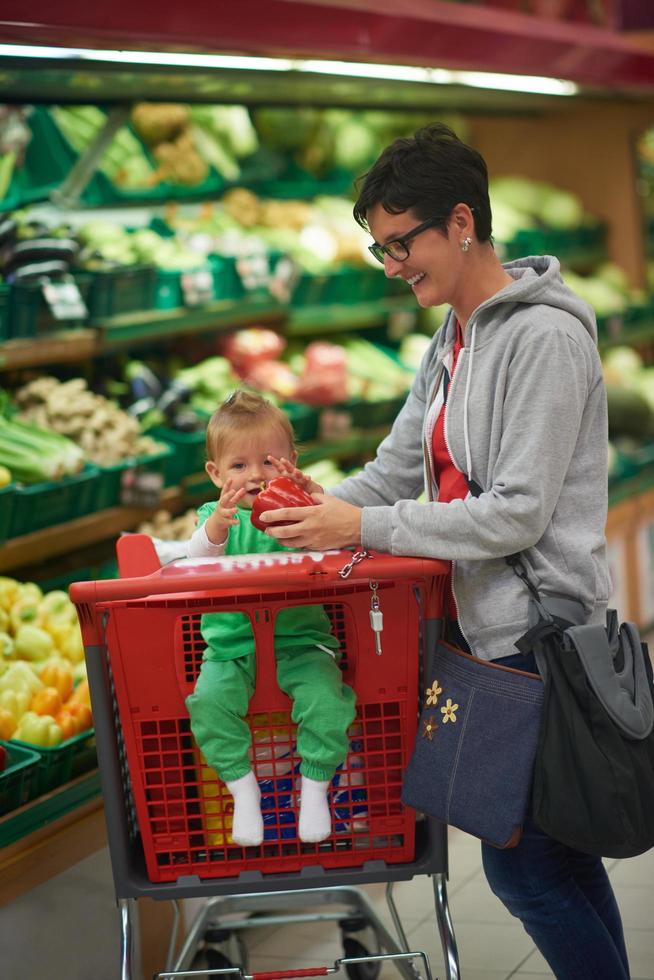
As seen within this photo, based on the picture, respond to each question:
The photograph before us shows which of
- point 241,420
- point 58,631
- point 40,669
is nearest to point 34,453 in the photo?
point 58,631

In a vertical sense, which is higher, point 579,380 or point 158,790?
point 579,380

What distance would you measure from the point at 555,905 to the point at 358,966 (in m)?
1.00

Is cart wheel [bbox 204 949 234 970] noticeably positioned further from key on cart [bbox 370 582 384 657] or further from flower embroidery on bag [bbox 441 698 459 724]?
key on cart [bbox 370 582 384 657]

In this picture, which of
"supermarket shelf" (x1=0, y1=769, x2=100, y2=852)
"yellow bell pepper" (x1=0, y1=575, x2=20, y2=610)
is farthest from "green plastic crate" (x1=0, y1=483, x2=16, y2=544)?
"supermarket shelf" (x1=0, y1=769, x2=100, y2=852)

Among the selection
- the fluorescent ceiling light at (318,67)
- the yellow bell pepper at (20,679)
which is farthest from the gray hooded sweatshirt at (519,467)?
the fluorescent ceiling light at (318,67)

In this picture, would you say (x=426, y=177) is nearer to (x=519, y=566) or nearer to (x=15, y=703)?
(x=519, y=566)

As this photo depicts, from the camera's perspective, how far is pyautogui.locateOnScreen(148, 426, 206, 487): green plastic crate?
4.09 meters

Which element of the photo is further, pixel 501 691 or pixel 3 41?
pixel 3 41

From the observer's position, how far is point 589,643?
7.16 ft

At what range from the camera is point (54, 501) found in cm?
360

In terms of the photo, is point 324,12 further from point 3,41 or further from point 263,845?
point 263,845

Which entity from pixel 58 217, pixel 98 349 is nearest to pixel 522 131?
pixel 58 217

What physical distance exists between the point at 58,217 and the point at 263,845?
2784 mm

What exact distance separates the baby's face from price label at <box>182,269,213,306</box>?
6.48ft
